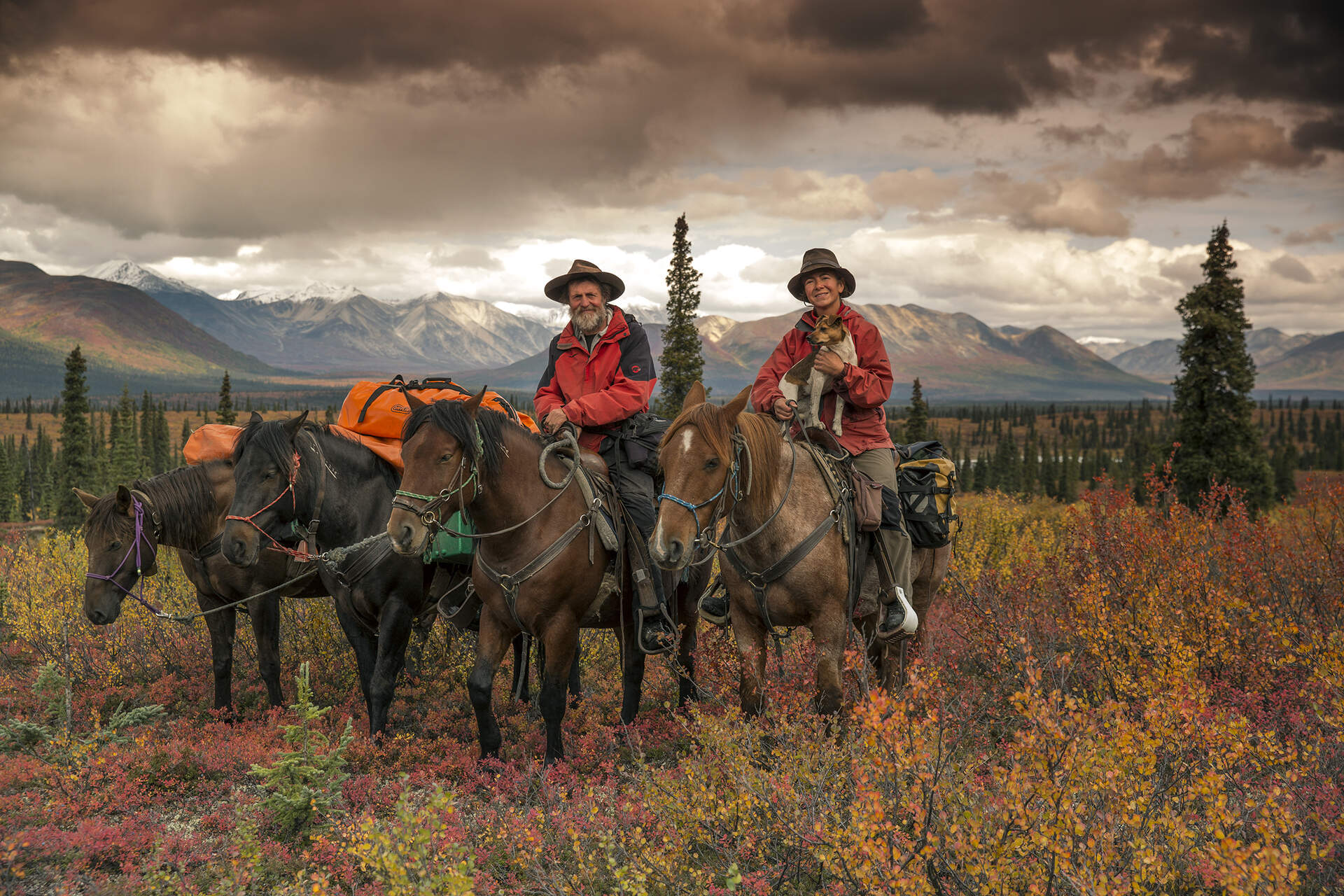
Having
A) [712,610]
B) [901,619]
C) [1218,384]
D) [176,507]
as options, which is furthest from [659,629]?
[1218,384]

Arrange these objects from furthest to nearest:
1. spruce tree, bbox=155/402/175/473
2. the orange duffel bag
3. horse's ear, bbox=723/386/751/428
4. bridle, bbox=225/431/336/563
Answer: spruce tree, bbox=155/402/175/473, the orange duffel bag, bridle, bbox=225/431/336/563, horse's ear, bbox=723/386/751/428

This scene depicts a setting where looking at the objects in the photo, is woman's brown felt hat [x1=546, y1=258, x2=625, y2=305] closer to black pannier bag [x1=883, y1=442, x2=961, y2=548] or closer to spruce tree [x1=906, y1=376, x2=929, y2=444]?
black pannier bag [x1=883, y1=442, x2=961, y2=548]

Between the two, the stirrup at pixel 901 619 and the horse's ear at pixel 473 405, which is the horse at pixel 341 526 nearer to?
the horse's ear at pixel 473 405

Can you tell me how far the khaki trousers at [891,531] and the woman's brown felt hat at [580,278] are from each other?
2.70 meters

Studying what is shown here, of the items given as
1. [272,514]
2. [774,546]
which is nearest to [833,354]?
[774,546]

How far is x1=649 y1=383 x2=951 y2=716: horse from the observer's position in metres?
4.80

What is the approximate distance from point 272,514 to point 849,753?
4.99 m

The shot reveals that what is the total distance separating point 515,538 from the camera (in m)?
5.61

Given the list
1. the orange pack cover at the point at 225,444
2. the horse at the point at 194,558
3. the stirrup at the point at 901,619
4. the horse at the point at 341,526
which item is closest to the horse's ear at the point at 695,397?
the stirrup at the point at 901,619

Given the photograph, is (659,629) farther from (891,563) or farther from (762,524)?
(891,563)

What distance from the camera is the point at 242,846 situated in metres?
4.40

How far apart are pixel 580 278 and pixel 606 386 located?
1.08m

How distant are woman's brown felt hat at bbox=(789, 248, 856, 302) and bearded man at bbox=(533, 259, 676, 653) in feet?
4.83

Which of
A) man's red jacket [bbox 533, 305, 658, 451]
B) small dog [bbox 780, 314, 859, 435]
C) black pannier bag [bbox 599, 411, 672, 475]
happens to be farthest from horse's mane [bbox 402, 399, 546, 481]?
small dog [bbox 780, 314, 859, 435]
